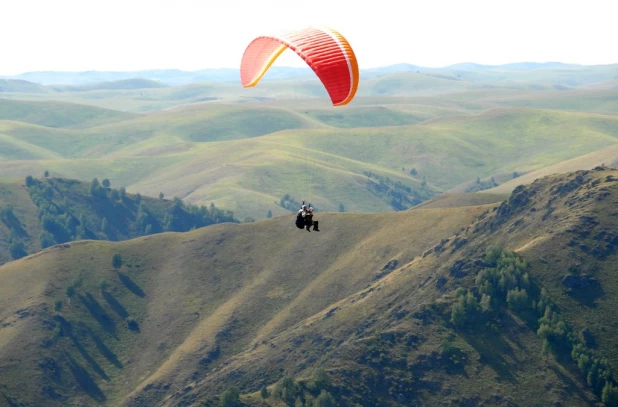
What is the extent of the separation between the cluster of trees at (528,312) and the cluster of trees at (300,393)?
32545 millimetres

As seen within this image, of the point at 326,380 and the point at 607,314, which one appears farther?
the point at 607,314

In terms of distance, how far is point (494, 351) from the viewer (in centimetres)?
18288

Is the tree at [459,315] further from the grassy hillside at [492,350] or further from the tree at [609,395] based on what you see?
the tree at [609,395]

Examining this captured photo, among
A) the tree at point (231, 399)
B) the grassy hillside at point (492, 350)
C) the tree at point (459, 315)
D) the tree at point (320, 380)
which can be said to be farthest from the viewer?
the tree at point (459, 315)

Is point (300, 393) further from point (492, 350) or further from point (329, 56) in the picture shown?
point (329, 56)

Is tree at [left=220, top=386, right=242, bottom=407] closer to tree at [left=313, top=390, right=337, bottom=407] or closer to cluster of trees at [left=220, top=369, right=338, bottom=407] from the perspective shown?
cluster of trees at [left=220, top=369, right=338, bottom=407]

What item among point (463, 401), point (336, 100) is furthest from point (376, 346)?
point (336, 100)

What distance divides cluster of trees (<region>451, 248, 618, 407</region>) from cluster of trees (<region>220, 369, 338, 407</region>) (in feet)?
107

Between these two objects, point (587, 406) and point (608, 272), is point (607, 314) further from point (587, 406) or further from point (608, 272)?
point (587, 406)

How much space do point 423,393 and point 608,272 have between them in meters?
49.1

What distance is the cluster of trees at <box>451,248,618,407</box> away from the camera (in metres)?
175

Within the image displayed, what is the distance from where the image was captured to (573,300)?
191875mm

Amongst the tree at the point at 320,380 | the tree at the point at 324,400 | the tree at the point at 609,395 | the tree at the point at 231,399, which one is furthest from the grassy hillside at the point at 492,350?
the tree at the point at 231,399

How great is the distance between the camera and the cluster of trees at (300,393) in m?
167
